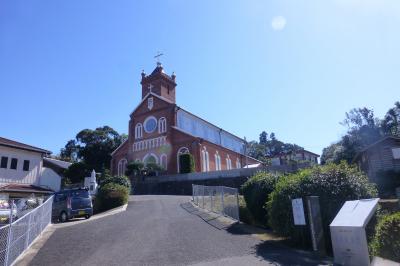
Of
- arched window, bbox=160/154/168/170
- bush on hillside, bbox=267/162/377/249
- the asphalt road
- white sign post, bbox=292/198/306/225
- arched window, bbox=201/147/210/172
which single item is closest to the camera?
the asphalt road

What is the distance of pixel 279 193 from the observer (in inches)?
447

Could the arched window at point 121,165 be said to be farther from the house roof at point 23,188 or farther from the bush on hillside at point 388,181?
the bush on hillside at point 388,181

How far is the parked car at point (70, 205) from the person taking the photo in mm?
20000

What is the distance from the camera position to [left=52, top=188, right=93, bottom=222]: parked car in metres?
20.0

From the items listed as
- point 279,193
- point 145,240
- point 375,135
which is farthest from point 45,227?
point 375,135

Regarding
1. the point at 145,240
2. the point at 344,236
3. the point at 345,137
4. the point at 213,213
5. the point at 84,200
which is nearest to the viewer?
the point at 344,236

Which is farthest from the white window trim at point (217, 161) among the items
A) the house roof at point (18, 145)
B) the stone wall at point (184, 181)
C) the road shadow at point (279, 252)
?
the road shadow at point (279, 252)

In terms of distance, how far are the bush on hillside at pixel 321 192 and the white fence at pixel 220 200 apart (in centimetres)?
448

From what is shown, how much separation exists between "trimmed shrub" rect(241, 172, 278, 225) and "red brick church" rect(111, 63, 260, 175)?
32625 mm

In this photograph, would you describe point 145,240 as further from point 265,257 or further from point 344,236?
point 344,236

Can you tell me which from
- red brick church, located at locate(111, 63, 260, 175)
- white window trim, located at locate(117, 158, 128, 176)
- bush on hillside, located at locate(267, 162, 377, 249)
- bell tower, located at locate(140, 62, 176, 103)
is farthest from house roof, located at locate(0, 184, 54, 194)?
bell tower, located at locate(140, 62, 176, 103)

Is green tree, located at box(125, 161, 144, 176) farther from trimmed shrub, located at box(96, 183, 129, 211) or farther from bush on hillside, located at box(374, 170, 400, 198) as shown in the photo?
bush on hillside, located at box(374, 170, 400, 198)

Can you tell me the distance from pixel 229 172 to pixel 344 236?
30.1 m

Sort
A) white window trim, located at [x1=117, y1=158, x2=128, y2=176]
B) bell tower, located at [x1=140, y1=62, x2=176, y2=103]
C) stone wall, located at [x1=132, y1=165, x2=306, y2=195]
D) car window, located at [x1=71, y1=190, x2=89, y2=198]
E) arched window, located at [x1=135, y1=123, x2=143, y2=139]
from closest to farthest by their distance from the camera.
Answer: car window, located at [x1=71, y1=190, x2=89, y2=198], stone wall, located at [x1=132, y1=165, x2=306, y2=195], white window trim, located at [x1=117, y1=158, x2=128, y2=176], arched window, located at [x1=135, y1=123, x2=143, y2=139], bell tower, located at [x1=140, y1=62, x2=176, y2=103]
